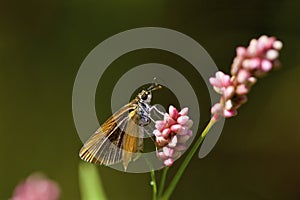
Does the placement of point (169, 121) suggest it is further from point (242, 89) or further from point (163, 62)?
point (163, 62)

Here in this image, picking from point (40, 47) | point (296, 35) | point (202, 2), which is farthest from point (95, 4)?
point (296, 35)

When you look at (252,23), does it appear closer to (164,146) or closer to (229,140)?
(229,140)

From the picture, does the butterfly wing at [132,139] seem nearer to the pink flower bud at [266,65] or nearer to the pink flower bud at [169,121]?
the pink flower bud at [169,121]

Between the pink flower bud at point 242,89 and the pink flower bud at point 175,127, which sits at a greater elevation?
the pink flower bud at point 242,89

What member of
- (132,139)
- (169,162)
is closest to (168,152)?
(169,162)

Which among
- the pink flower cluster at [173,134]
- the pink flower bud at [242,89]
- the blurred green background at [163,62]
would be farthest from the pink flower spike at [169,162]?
the blurred green background at [163,62]

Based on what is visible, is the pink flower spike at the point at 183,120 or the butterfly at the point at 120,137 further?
the butterfly at the point at 120,137
